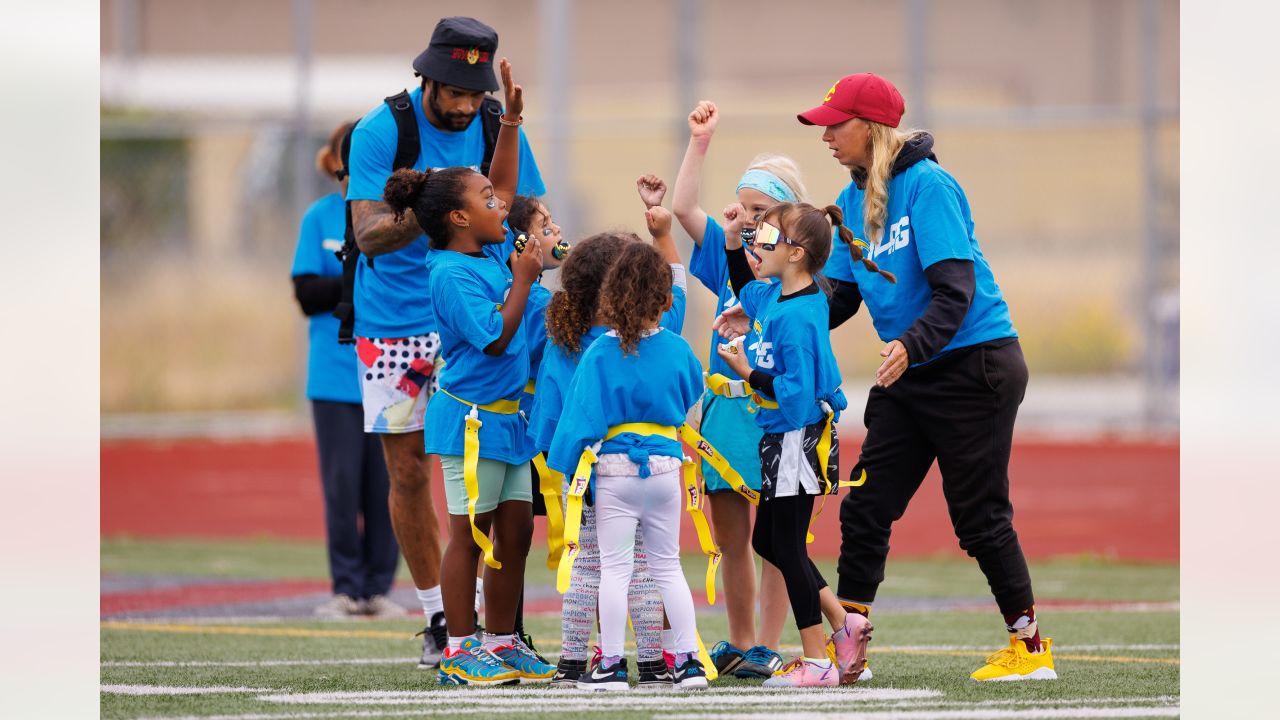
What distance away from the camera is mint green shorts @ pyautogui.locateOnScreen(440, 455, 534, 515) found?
539cm

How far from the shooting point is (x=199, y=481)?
1303 cm

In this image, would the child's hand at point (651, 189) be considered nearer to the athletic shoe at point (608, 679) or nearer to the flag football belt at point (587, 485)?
the flag football belt at point (587, 485)

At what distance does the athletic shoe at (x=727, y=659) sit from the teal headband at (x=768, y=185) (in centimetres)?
153

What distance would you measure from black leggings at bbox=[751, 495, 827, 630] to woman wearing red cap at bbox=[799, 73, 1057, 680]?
0.26 meters

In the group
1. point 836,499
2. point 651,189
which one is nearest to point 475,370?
point 651,189

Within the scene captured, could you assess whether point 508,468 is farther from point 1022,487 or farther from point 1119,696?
point 1022,487

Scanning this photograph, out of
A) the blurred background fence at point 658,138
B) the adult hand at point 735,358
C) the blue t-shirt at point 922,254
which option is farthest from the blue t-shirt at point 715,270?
the blurred background fence at point 658,138

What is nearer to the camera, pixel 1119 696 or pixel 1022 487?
pixel 1119 696

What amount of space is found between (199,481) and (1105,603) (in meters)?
7.26

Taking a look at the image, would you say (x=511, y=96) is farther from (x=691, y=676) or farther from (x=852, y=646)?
(x=852, y=646)

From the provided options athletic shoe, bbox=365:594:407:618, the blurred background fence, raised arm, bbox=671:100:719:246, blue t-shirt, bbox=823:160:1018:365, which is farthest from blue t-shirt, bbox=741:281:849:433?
the blurred background fence

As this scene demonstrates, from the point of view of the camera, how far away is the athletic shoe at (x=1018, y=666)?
5.23 meters
